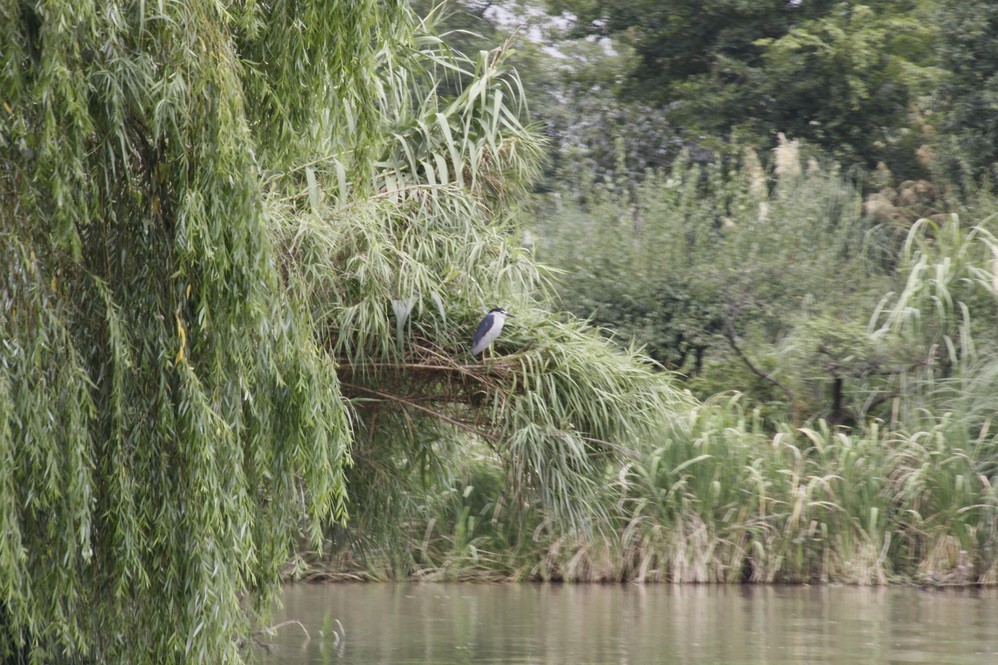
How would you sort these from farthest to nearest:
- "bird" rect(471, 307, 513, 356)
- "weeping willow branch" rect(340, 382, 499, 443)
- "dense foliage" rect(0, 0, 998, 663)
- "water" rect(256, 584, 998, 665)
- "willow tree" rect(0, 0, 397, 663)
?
"water" rect(256, 584, 998, 665) < "weeping willow branch" rect(340, 382, 499, 443) < "bird" rect(471, 307, 513, 356) < "dense foliage" rect(0, 0, 998, 663) < "willow tree" rect(0, 0, 397, 663)

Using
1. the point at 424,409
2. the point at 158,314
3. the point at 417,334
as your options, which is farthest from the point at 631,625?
→ the point at 158,314

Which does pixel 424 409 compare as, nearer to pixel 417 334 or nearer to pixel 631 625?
pixel 417 334

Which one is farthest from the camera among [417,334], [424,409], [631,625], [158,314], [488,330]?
[631,625]

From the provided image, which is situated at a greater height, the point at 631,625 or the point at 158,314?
the point at 158,314

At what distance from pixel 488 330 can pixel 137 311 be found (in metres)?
2.75

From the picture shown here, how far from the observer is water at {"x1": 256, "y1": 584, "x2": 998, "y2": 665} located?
8.52m

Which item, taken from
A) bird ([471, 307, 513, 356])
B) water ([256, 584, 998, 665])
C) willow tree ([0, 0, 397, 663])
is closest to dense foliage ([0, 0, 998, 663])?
willow tree ([0, 0, 397, 663])

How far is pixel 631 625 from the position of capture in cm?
963

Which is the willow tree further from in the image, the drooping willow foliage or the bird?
the bird

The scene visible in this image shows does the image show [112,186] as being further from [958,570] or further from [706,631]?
[958,570]

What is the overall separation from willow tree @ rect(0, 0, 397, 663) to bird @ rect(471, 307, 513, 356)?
6.94 feet

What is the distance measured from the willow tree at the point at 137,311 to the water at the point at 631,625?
141 inches

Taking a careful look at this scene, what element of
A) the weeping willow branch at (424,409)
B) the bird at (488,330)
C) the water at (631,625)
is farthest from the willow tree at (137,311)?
the water at (631,625)

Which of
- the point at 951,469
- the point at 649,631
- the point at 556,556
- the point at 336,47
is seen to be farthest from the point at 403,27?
the point at 951,469
